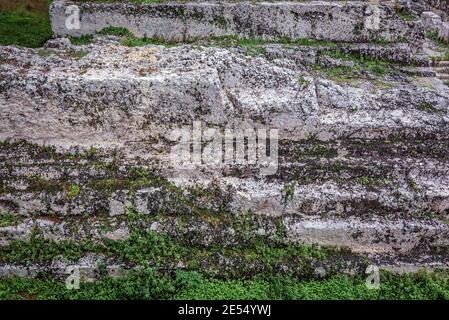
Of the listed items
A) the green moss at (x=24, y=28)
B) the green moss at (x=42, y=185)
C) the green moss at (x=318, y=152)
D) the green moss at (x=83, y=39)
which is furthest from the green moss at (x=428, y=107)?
the green moss at (x=24, y=28)

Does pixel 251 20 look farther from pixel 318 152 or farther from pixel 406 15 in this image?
pixel 318 152

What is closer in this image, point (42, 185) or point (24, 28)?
point (42, 185)

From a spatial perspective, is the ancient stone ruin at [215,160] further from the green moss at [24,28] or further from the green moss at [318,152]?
the green moss at [24,28]

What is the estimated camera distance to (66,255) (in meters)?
4.78

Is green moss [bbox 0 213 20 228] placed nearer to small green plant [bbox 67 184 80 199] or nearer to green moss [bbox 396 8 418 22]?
small green plant [bbox 67 184 80 199]

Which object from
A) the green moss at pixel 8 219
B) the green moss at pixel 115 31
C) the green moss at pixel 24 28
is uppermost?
the green moss at pixel 115 31

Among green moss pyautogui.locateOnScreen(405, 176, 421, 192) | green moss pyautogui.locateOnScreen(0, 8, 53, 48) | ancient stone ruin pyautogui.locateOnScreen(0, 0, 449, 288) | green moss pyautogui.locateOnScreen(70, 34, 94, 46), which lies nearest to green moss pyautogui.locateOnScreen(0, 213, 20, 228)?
ancient stone ruin pyautogui.locateOnScreen(0, 0, 449, 288)

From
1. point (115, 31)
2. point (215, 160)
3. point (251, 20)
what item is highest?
point (251, 20)

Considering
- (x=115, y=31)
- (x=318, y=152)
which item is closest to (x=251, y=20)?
(x=115, y=31)

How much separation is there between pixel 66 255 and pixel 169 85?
6.84 feet

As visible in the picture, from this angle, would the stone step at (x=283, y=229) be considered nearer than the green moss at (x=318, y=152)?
Yes

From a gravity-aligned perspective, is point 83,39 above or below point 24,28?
above

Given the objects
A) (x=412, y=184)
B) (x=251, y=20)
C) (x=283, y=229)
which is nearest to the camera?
(x=283, y=229)

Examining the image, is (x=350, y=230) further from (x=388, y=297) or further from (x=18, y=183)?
(x=18, y=183)
